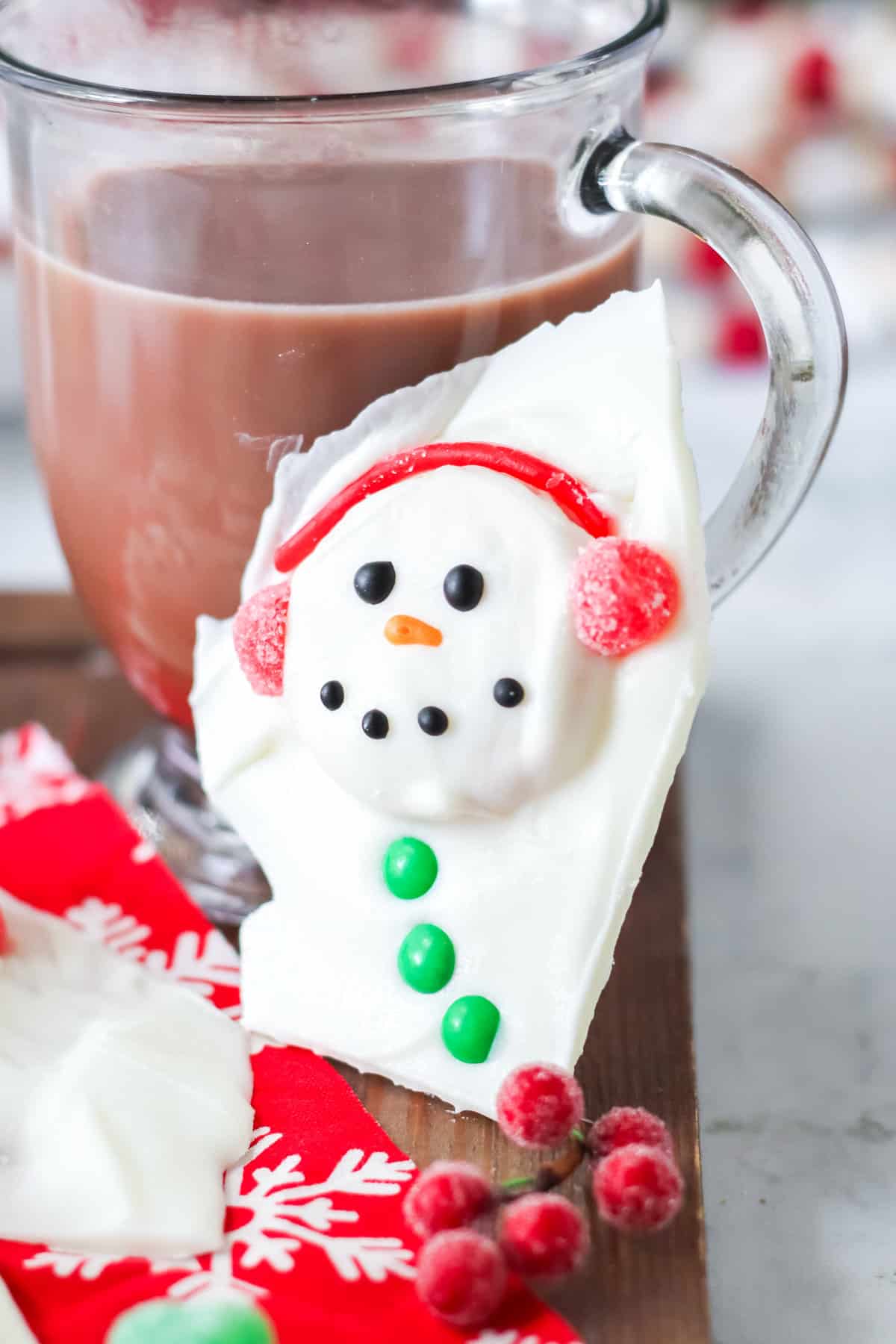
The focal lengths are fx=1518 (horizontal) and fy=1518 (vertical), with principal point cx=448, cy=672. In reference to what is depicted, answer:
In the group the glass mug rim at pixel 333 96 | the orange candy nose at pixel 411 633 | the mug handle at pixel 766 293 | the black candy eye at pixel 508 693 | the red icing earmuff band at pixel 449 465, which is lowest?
the black candy eye at pixel 508 693

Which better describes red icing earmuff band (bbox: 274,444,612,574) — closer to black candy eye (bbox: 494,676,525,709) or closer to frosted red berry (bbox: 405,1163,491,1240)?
black candy eye (bbox: 494,676,525,709)

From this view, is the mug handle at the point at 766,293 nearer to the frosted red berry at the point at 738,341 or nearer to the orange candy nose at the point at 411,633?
the orange candy nose at the point at 411,633

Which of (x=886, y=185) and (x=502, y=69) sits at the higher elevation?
(x=886, y=185)

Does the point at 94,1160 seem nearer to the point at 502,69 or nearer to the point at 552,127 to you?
the point at 552,127

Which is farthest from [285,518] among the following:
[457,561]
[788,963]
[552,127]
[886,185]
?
[886,185]

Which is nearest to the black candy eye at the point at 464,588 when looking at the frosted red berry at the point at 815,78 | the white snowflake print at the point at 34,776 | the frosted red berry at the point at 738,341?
the white snowflake print at the point at 34,776

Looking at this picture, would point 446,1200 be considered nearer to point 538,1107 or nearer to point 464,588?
point 538,1107
